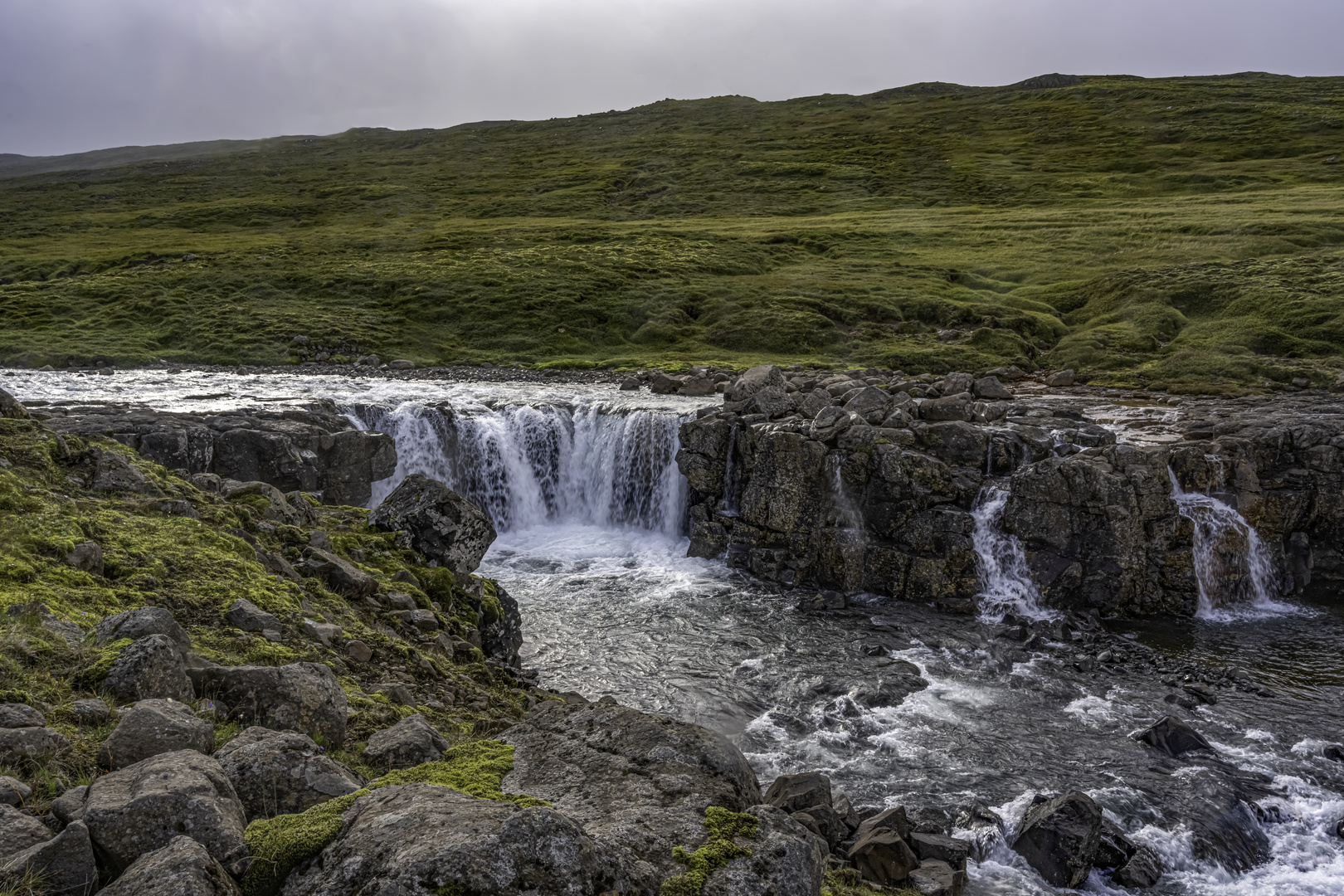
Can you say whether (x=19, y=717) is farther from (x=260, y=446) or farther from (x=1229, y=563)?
(x=1229, y=563)

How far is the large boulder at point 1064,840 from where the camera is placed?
1312cm

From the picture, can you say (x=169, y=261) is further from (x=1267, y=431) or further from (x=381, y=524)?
(x=1267, y=431)

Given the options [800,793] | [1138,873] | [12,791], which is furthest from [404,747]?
[1138,873]

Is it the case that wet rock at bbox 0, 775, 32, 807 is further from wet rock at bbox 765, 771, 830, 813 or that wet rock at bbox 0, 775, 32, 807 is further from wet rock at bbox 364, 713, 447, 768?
wet rock at bbox 765, 771, 830, 813

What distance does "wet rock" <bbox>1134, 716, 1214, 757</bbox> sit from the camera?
17453 millimetres

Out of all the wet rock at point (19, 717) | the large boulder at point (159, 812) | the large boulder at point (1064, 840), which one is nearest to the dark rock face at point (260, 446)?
the wet rock at point (19, 717)

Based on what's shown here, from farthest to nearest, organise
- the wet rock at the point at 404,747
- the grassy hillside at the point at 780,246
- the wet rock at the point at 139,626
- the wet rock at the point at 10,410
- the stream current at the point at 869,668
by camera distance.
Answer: the grassy hillside at the point at 780,246, the stream current at the point at 869,668, the wet rock at the point at 10,410, the wet rock at the point at 139,626, the wet rock at the point at 404,747

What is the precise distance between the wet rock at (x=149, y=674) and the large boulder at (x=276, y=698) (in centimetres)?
28

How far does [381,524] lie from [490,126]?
20283 centimetres

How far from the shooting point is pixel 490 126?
199750 mm

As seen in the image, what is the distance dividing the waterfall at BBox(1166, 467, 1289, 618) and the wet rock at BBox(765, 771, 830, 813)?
2020 cm

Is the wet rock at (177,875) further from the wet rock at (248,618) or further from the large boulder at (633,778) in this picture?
the wet rock at (248,618)

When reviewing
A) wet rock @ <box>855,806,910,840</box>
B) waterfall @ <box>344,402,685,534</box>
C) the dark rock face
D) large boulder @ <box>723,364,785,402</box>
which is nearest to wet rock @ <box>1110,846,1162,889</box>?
wet rock @ <box>855,806,910,840</box>

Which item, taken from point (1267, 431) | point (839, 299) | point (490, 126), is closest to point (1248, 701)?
point (1267, 431)
